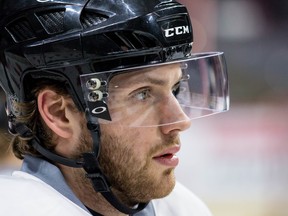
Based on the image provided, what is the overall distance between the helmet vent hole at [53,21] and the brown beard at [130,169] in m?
0.20

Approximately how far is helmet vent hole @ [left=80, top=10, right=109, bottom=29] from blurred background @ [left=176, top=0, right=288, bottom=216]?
5.76 ft

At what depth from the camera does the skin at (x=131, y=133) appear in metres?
1.18

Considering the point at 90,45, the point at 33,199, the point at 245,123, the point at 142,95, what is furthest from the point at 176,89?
the point at 245,123

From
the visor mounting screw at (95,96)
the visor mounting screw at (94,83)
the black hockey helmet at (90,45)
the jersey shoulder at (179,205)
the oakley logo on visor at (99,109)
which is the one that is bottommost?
the jersey shoulder at (179,205)

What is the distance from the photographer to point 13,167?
2.77 metres

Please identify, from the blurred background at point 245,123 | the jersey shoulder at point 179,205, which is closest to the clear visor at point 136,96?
the jersey shoulder at point 179,205

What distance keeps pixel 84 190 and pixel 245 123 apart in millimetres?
2607

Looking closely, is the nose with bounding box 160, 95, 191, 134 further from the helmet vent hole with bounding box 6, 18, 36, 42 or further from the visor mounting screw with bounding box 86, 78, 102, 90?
the helmet vent hole with bounding box 6, 18, 36, 42

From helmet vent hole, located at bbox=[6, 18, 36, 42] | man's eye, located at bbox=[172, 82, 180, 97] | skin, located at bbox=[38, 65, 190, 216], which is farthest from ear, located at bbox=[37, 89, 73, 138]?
man's eye, located at bbox=[172, 82, 180, 97]

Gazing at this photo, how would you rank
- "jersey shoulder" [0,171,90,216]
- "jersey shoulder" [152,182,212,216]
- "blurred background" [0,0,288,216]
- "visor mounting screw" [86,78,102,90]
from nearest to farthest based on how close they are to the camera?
"jersey shoulder" [0,171,90,216]
"visor mounting screw" [86,78,102,90]
"jersey shoulder" [152,182,212,216]
"blurred background" [0,0,288,216]

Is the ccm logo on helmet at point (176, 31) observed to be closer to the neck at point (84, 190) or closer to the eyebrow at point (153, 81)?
the eyebrow at point (153, 81)

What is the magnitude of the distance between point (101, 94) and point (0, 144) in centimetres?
141

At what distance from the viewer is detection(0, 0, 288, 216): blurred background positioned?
9.86ft

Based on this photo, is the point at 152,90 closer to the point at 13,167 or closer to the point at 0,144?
the point at 0,144
